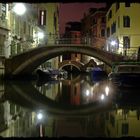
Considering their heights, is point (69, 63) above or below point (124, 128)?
above

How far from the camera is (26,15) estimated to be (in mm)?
50500

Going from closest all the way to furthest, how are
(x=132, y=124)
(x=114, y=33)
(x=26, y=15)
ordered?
(x=132, y=124)
(x=26, y=15)
(x=114, y=33)

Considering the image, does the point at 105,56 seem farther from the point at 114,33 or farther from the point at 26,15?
the point at 114,33

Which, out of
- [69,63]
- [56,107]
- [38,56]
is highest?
[38,56]

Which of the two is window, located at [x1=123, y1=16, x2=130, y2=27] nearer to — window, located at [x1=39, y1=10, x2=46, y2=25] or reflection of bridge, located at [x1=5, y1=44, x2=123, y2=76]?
reflection of bridge, located at [x1=5, y1=44, x2=123, y2=76]

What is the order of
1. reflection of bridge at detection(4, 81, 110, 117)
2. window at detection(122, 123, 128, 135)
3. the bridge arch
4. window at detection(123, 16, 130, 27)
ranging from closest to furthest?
window at detection(122, 123, 128, 135)
reflection of bridge at detection(4, 81, 110, 117)
window at detection(123, 16, 130, 27)
the bridge arch

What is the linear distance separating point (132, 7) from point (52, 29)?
35.7 metres

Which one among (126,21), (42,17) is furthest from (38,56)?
(42,17)

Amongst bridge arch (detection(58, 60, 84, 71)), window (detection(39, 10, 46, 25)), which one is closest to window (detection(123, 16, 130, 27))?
window (detection(39, 10, 46, 25))

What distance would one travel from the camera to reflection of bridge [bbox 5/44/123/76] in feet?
126

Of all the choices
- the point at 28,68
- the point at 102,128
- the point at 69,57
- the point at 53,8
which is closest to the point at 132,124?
the point at 102,128

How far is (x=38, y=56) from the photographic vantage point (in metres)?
40.2

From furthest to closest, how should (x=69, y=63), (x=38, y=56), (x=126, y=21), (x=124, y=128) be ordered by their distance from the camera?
(x=69, y=63) < (x=126, y=21) < (x=38, y=56) < (x=124, y=128)

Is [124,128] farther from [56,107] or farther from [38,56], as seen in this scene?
[38,56]
